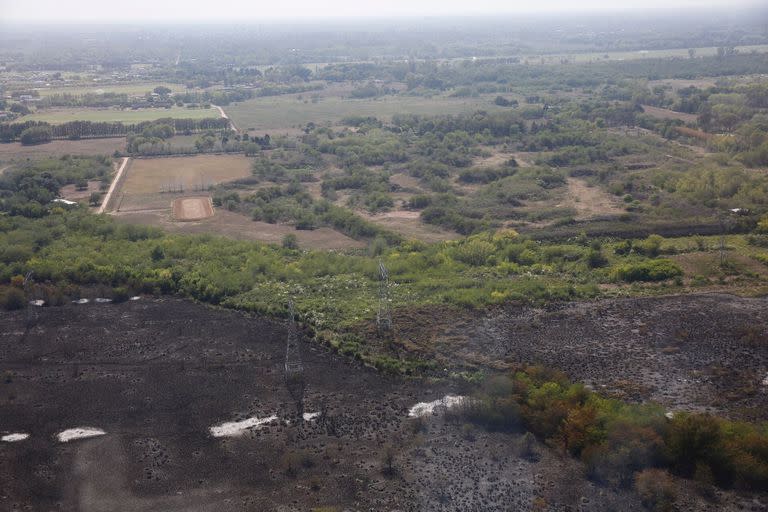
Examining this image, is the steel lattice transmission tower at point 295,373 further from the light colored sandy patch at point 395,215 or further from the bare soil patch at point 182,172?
the bare soil patch at point 182,172

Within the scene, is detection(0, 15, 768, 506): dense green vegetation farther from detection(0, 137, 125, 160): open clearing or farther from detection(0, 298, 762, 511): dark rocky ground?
detection(0, 137, 125, 160): open clearing

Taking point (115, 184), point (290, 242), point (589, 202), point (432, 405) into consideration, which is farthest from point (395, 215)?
point (432, 405)

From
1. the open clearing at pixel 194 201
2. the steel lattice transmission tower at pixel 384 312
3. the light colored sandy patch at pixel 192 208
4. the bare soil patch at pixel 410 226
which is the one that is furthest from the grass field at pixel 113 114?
the steel lattice transmission tower at pixel 384 312

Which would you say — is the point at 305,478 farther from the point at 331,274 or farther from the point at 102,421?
the point at 331,274

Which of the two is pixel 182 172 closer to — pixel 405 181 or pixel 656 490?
pixel 405 181

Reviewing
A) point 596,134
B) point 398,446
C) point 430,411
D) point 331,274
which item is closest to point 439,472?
point 398,446

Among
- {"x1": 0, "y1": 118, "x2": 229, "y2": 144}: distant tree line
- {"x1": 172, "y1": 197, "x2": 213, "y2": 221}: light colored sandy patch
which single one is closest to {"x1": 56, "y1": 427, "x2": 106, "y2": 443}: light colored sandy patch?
{"x1": 172, "y1": 197, "x2": 213, "y2": 221}: light colored sandy patch
